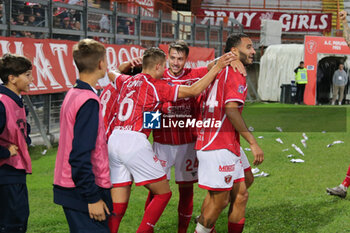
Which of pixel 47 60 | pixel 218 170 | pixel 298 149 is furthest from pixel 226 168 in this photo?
pixel 47 60

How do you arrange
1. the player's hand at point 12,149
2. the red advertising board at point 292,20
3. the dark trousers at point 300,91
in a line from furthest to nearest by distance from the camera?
the red advertising board at point 292,20 → the dark trousers at point 300,91 → the player's hand at point 12,149

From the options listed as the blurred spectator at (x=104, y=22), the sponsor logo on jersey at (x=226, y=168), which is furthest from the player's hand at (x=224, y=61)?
the blurred spectator at (x=104, y=22)

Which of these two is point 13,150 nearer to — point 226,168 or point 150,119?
point 150,119

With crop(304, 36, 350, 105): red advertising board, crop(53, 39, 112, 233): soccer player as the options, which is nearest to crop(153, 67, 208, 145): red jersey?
crop(53, 39, 112, 233): soccer player

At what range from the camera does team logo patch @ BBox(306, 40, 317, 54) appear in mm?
25000

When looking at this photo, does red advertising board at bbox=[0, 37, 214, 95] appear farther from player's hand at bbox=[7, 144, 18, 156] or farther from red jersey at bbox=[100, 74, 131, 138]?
player's hand at bbox=[7, 144, 18, 156]

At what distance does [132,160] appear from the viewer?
4.67 m

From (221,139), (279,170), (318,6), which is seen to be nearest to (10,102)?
(221,139)

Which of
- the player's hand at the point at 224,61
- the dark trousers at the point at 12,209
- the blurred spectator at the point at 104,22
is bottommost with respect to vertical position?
the dark trousers at the point at 12,209

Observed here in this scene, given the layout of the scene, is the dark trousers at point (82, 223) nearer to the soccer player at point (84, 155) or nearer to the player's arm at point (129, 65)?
the soccer player at point (84, 155)

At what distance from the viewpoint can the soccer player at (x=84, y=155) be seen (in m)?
3.27

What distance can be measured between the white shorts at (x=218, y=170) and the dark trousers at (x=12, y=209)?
64.8 inches

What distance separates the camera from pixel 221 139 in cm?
486

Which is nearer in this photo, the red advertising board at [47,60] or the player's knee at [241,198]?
the player's knee at [241,198]
